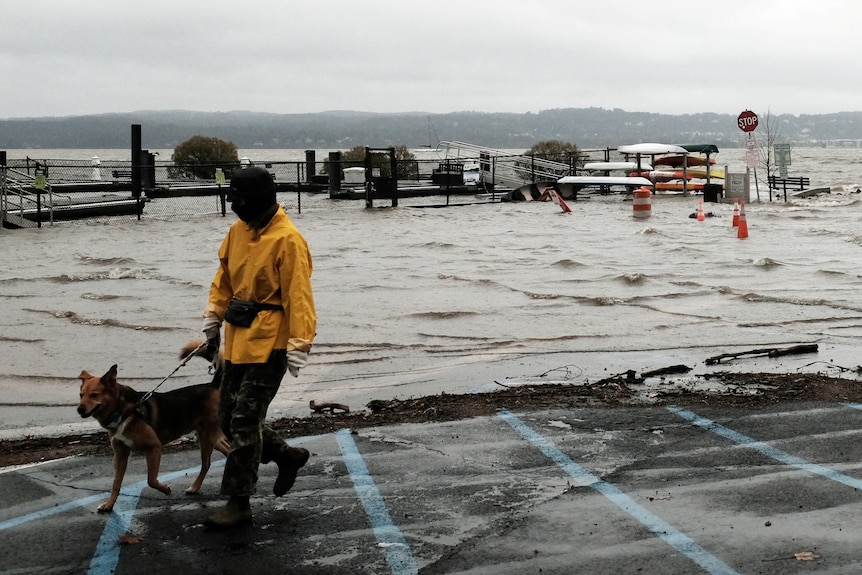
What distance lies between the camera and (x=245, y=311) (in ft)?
18.0

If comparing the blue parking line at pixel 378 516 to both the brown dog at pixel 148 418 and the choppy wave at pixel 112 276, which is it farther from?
the choppy wave at pixel 112 276

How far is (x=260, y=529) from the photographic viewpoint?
556cm

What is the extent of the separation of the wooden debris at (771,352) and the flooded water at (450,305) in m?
0.11

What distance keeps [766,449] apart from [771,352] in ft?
13.0

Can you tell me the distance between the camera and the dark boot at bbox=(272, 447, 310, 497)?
19.4ft

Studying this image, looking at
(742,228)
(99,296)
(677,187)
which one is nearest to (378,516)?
(99,296)

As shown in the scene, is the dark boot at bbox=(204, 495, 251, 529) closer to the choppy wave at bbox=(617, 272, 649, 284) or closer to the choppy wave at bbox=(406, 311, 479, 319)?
the choppy wave at bbox=(406, 311, 479, 319)

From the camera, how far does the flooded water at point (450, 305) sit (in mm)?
10648

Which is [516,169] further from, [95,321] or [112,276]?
[95,321]

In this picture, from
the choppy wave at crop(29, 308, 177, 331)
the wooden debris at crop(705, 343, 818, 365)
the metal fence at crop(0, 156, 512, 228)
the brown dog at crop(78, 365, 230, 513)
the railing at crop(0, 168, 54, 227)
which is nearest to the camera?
the brown dog at crop(78, 365, 230, 513)

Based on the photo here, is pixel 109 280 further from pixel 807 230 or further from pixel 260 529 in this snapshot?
pixel 807 230

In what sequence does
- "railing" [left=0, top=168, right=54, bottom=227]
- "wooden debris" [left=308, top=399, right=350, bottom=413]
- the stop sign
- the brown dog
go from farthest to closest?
"railing" [left=0, top=168, right=54, bottom=227]
the stop sign
"wooden debris" [left=308, top=399, right=350, bottom=413]
the brown dog

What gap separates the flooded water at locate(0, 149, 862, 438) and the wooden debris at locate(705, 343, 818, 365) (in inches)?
4.3

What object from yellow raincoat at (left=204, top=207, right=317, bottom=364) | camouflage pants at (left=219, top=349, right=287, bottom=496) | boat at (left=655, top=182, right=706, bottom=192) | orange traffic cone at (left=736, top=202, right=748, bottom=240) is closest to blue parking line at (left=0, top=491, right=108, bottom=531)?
camouflage pants at (left=219, top=349, right=287, bottom=496)
